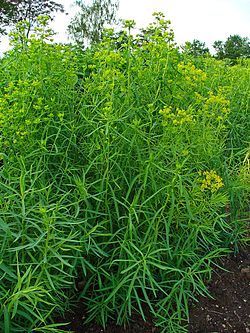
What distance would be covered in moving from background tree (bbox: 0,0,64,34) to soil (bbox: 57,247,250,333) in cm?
1966

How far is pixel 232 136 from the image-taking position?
4.02m

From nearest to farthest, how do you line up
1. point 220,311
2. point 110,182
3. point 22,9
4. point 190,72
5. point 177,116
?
point 177,116 → point 110,182 → point 190,72 → point 220,311 → point 22,9

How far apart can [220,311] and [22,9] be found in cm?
2220

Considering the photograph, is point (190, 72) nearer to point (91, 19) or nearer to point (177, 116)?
point (177, 116)

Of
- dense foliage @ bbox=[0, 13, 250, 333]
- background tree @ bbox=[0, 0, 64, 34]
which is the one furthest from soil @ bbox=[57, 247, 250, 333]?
background tree @ bbox=[0, 0, 64, 34]

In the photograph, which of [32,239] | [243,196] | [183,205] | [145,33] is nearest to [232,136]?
[243,196]

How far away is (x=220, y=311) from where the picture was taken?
2.79 meters

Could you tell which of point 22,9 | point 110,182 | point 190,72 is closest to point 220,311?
point 110,182

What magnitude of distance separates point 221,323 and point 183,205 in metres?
0.75

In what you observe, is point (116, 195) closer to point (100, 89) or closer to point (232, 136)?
point (100, 89)

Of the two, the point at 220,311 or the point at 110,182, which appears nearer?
the point at 110,182

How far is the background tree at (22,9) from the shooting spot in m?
21.0

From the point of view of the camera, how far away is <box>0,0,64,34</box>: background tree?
2102 centimetres

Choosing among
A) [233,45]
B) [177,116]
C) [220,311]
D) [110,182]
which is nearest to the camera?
[177,116]
